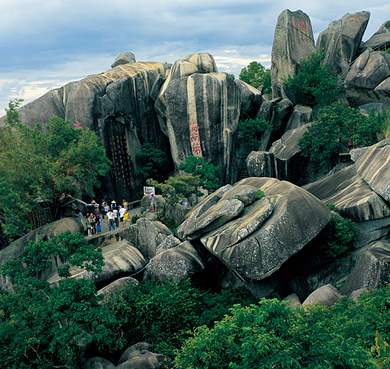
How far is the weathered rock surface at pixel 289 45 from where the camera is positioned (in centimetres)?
3198

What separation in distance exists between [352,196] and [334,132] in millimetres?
7514

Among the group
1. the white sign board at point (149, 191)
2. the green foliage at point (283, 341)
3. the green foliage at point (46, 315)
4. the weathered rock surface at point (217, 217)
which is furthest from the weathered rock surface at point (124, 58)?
the green foliage at point (283, 341)

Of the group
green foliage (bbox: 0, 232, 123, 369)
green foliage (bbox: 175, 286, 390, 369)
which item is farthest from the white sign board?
green foliage (bbox: 175, 286, 390, 369)

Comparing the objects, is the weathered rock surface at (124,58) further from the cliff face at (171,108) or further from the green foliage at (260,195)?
the green foliage at (260,195)

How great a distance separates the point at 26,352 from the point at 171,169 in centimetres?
1832

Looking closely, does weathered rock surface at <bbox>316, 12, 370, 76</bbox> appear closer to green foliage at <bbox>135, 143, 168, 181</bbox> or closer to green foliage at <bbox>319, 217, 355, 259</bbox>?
green foliage at <bbox>135, 143, 168, 181</bbox>

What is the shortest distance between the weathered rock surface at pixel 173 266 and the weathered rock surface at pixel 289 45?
2302 cm

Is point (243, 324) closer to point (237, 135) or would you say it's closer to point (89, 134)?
point (89, 134)

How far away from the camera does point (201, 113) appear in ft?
74.4

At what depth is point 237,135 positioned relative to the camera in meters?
25.7

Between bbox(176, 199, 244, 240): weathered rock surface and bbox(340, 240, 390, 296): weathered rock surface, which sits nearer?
bbox(340, 240, 390, 296): weathered rock surface

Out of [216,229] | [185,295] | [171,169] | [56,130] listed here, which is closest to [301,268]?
[216,229]

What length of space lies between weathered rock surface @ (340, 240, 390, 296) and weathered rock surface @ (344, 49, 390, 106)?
17270 millimetres

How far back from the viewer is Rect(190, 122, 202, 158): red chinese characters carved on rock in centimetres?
2292
